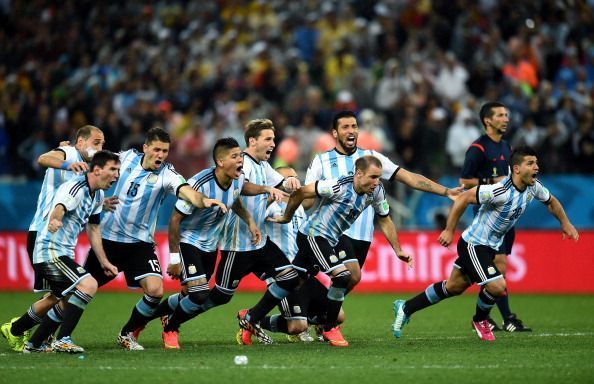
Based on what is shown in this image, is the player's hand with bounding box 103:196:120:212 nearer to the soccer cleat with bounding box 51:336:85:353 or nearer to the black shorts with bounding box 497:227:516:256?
the soccer cleat with bounding box 51:336:85:353

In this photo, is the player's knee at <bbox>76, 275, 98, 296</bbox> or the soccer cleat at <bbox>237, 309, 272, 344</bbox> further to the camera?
the soccer cleat at <bbox>237, 309, 272, 344</bbox>

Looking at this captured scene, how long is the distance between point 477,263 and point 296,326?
2043 millimetres

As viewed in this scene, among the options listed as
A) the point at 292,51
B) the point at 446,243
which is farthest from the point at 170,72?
the point at 446,243

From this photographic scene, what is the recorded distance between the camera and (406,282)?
60.7 ft

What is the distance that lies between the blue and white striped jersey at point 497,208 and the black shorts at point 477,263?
7 centimetres

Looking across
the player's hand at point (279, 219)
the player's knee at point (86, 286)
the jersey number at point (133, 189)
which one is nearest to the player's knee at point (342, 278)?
the player's hand at point (279, 219)

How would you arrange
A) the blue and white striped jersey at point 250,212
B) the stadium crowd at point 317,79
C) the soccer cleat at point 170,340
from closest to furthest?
the soccer cleat at point 170,340 → the blue and white striped jersey at point 250,212 → the stadium crowd at point 317,79

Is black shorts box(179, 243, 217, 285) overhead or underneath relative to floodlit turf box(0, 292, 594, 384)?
overhead

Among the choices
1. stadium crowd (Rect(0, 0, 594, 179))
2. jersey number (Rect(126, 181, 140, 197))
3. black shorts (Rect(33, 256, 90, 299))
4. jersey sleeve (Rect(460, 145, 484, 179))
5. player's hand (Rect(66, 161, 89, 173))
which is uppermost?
stadium crowd (Rect(0, 0, 594, 179))

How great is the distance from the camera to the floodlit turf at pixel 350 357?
8.55 metres

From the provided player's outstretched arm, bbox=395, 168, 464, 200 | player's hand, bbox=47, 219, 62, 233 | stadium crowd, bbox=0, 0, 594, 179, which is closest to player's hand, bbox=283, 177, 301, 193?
player's outstretched arm, bbox=395, 168, 464, 200

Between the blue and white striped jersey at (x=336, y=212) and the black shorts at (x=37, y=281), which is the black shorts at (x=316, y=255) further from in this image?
the black shorts at (x=37, y=281)

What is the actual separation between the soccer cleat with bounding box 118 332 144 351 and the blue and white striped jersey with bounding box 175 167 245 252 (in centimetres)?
112

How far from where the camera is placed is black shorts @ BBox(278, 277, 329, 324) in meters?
11.6
